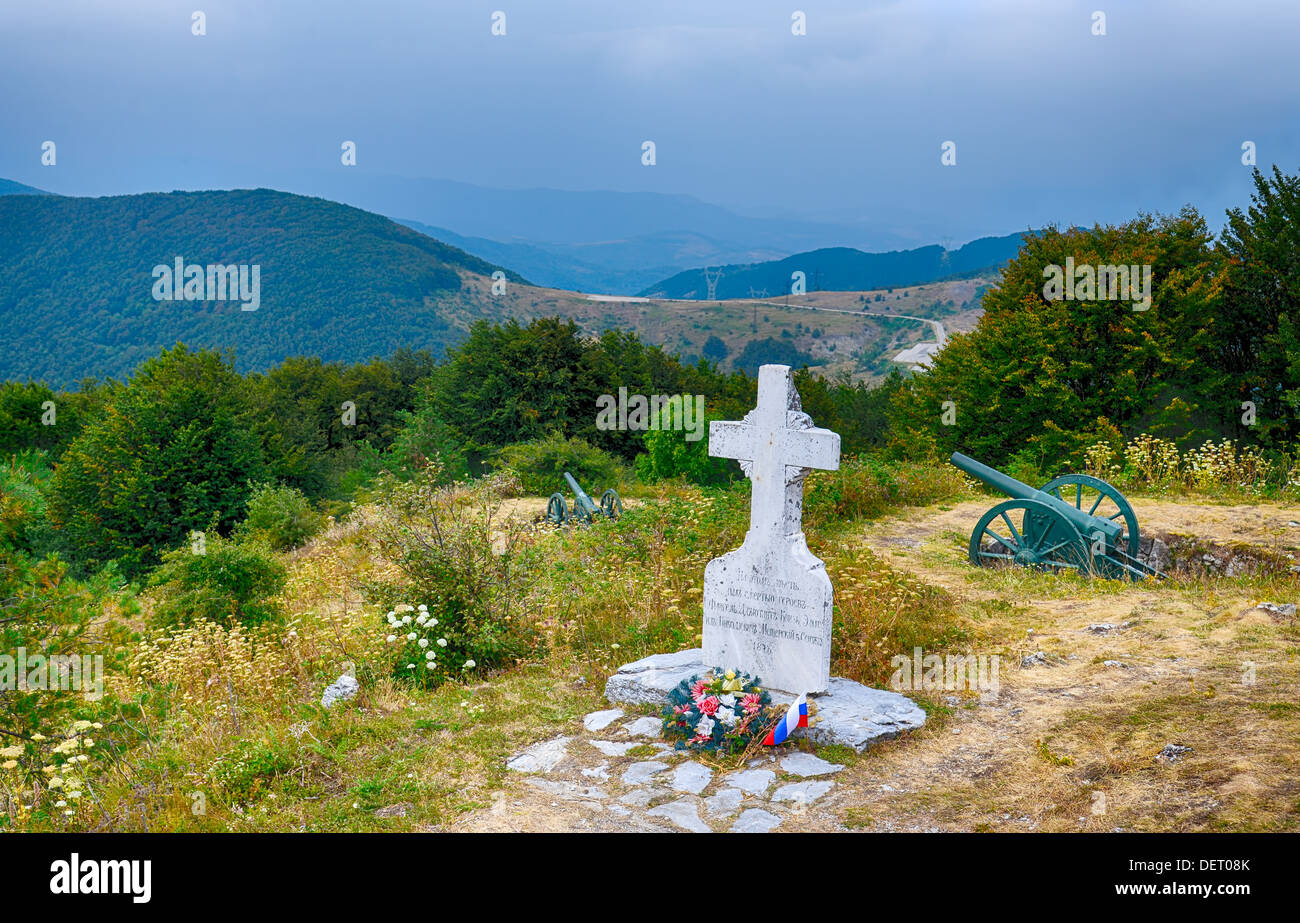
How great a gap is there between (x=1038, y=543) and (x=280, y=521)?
1517 cm

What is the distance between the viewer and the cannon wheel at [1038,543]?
1000 centimetres

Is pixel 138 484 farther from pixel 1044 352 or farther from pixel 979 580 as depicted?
pixel 1044 352

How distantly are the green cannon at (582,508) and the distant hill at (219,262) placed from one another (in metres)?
75.3

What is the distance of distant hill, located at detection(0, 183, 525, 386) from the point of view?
98.1m

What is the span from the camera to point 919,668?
6.81m

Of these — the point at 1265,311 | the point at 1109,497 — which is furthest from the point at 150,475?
the point at 1265,311

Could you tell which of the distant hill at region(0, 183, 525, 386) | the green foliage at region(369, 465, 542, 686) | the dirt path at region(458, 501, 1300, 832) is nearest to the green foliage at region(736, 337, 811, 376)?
the distant hill at region(0, 183, 525, 386)

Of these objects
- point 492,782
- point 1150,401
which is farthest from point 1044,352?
point 492,782

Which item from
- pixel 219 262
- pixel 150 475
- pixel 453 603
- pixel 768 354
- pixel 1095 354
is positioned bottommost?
pixel 453 603

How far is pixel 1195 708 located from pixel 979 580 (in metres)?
4.26

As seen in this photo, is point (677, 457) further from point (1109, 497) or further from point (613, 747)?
point (613, 747)

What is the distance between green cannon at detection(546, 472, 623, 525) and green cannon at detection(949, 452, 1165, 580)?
5.47 m

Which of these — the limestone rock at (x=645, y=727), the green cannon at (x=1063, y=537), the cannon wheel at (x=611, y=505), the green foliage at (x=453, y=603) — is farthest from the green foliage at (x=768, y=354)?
the limestone rock at (x=645, y=727)

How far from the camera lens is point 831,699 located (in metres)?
5.96
